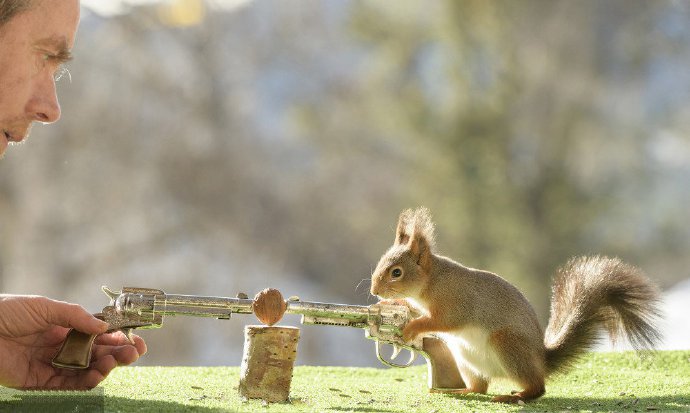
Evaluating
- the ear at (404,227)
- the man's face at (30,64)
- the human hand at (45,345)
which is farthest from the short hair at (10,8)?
the ear at (404,227)

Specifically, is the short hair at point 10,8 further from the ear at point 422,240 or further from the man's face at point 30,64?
the ear at point 422,240

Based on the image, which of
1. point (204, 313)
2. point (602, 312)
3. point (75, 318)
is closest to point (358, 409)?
point (204, 313)

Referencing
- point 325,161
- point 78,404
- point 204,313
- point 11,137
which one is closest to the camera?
point 78,404

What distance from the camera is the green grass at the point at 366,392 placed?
1.71 meters

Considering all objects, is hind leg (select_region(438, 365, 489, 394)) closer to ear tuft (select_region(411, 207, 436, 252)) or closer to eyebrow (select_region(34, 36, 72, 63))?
ear tuft (select_region(411, 207, 436, 252))

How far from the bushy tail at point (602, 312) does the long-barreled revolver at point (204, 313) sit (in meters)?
0.34

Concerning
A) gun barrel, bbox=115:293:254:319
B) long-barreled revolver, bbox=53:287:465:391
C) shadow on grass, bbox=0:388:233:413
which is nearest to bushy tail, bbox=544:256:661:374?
long-barreled revolver, bbox=53:287:465:391

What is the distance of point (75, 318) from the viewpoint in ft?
5.77

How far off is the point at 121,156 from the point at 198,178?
0.52m

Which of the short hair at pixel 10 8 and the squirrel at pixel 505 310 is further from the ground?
the short hair at pixel 10 8

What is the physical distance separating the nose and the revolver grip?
17.7 inches

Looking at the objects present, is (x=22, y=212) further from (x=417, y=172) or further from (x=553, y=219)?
(x=553, y=219)

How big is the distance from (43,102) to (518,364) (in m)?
1.15

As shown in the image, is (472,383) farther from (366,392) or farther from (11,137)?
(11,137)
